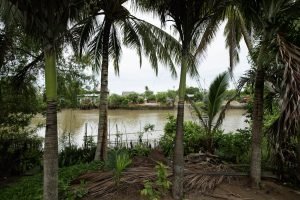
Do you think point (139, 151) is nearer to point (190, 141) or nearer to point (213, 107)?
point (190, 141)

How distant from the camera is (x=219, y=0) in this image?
5105mm

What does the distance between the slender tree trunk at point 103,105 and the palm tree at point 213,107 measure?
2.56 meters

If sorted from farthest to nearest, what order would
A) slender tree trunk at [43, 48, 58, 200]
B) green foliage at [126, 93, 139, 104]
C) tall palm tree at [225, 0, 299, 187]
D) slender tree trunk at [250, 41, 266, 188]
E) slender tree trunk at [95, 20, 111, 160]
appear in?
1. green foliage at [126, 93, 139, 104]
2. slender tree trunk at [95, 20, 111, 160]
3. slender tree trunk at [250, 41, 266, 188]
4. tall palm tree at [225, 0, 299, 187]
5. slender tree trunk at [43, 48, 58, 200]

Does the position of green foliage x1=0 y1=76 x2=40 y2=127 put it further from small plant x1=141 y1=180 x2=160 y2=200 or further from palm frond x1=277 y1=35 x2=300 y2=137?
palm frond x1=277 y1=35 x2=300 y2=137

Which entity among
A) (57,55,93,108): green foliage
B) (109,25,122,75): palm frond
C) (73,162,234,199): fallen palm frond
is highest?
(109,25,122,75): palm frond

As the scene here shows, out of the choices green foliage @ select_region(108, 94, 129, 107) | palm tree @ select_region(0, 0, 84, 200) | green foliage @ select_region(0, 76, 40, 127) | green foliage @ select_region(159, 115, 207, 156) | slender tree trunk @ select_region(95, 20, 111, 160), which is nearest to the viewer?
palm tree @ select_region(0, 0, 84, 200)

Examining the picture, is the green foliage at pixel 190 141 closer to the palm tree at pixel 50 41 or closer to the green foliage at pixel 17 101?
the green foliage at pixel 17 101

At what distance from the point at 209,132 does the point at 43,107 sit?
536 centimetres

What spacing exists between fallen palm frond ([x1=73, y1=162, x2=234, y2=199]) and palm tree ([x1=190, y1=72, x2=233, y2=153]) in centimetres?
227

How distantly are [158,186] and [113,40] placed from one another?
5.03 metres

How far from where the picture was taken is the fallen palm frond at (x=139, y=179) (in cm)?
529

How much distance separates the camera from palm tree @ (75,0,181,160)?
796cm

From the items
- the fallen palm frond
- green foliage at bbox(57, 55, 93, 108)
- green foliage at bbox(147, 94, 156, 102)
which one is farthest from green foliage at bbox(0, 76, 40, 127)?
green foliage at bbox(147, 94, 156, 102)

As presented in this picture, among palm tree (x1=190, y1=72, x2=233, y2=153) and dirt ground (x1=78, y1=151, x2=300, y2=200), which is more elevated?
palm tree (x1=190, y1=72, x2=233, y2=153)
